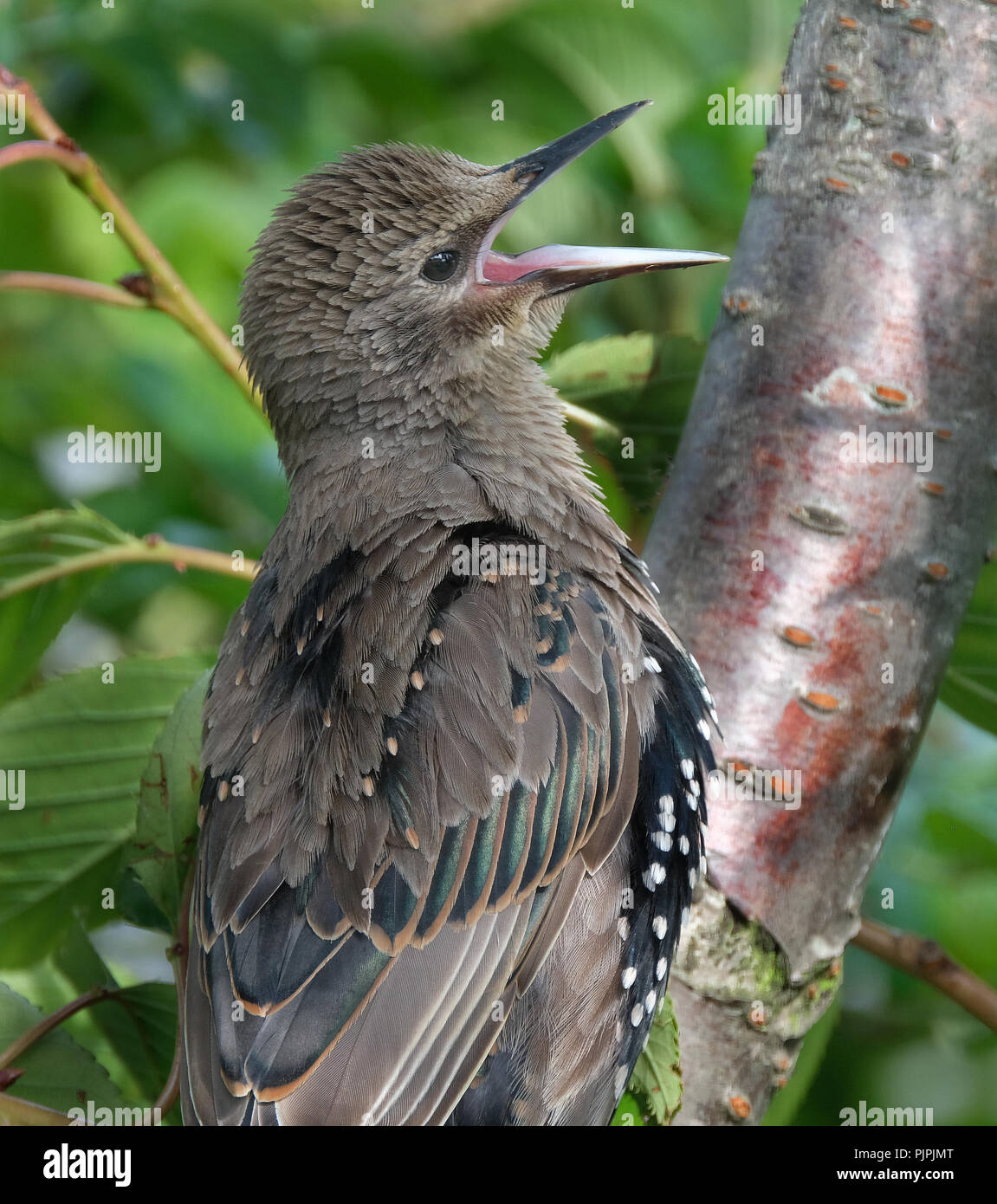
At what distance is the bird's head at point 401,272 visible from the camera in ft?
10.8

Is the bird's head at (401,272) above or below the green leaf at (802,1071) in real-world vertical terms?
above

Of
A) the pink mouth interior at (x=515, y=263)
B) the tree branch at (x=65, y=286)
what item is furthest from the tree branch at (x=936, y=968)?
the tree branch at (x=65, y=286)

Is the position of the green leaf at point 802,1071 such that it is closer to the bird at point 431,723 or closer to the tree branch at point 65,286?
the bird at point 431,723

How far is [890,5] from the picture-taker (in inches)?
112

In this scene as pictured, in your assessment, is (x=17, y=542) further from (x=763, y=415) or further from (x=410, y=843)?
(x=763, y=415)

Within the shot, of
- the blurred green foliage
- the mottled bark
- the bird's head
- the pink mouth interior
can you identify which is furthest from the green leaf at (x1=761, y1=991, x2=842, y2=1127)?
the pink mouth interior

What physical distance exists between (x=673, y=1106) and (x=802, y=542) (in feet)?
3.93

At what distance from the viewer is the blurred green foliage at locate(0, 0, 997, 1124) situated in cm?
376

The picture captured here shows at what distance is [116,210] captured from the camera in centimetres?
284

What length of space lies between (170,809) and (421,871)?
63 centimetres

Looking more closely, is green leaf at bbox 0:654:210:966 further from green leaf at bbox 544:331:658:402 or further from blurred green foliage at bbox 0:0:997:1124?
green leaf at bbox 544:331:658:402

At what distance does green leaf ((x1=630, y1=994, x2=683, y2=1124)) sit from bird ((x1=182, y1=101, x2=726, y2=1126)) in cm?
3

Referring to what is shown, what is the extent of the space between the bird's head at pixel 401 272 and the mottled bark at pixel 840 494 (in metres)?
0.44
